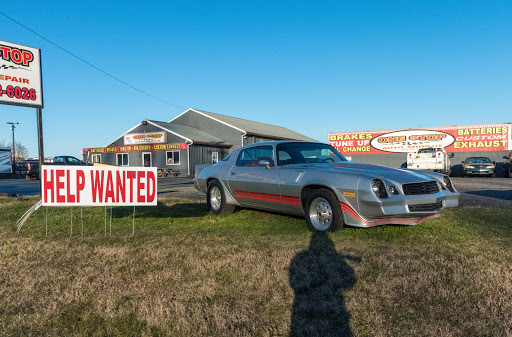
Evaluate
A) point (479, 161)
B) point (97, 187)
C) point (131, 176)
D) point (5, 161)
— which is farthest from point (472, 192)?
point (5, 161)

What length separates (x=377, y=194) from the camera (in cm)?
480

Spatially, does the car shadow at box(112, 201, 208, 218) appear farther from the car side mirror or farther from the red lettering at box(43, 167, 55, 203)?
the red lettering at box(43, 167, 55, 203)

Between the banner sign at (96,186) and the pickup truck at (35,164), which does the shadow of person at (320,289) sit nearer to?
the banner sign at (96,186)

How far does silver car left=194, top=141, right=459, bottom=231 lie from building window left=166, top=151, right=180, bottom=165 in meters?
25.9

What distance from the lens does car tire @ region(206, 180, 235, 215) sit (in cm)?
733

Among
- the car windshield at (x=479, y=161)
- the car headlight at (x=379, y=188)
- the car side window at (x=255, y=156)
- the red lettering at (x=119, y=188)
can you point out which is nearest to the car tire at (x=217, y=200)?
the car side window at (x=255, y=156)

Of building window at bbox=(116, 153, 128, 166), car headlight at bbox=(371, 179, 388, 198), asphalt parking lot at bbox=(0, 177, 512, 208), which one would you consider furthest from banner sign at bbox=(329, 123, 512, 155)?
car headlight at bbox=(371, 179, 388, 198)

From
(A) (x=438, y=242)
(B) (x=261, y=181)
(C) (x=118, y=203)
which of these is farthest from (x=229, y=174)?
(A) (x=438, y=242)

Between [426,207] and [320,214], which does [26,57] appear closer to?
[320,214]

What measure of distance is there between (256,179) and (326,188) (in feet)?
5.04

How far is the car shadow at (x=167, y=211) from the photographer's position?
24.9 feet

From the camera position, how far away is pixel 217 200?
7.63m

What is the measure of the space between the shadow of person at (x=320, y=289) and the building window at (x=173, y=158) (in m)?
29.0

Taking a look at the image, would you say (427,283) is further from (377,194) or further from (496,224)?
(496,224)
